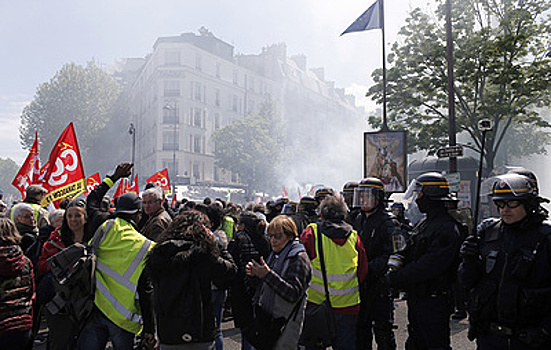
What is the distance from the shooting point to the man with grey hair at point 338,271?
428 centimetres

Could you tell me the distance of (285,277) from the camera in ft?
12.0

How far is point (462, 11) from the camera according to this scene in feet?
57.0

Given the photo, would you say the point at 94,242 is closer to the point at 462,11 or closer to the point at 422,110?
the point at 462,11

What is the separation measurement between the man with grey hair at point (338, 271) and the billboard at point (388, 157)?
11.2 metres

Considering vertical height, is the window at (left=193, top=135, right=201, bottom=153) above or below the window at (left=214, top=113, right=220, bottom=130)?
below

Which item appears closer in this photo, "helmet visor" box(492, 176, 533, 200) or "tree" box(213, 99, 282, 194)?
"helmet visor" box(492, 176, 533, 200)

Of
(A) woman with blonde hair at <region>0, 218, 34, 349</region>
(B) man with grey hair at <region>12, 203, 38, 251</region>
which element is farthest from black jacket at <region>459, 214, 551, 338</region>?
(B) man with grey hair at <region>12, 203, 38, 251</region>

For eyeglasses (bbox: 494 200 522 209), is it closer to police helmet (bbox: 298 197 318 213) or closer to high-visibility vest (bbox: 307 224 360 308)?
high-visibility vest (bbox: 307 224 360 308)

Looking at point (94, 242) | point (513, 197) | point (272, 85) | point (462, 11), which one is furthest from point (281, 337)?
point (272, 85)

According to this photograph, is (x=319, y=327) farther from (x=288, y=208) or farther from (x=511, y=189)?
(x=288, y=208)

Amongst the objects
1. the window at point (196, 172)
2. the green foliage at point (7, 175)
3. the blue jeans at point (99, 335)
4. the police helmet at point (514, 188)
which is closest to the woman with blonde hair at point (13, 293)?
the blue jeans at point (99, 335)

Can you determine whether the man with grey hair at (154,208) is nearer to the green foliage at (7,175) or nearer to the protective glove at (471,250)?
the protective glove at (471,250)

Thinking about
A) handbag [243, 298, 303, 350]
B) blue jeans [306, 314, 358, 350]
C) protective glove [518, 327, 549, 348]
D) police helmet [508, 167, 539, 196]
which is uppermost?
police helmet [508, 167, 539, 196]

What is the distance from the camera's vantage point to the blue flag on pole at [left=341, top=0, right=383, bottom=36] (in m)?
17.1
